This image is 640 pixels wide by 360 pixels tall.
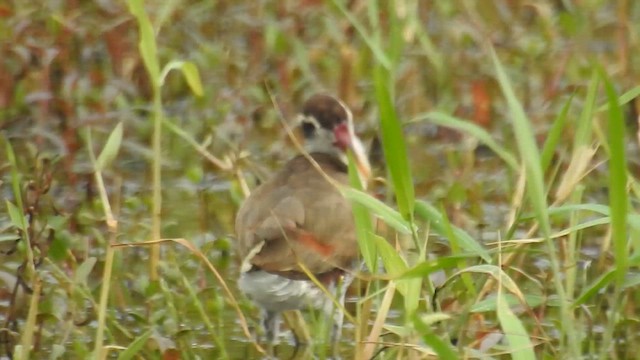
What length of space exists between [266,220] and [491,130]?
243 cm

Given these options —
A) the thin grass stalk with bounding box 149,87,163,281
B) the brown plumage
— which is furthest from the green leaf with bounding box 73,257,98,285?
the brown plumage

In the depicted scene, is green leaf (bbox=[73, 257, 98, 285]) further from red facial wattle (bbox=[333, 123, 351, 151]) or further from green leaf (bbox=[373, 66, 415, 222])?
red facial wattle (bbox=[333, 123, 351, 151])

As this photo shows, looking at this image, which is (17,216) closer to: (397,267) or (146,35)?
(146,35)

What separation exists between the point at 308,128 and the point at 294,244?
1030mm

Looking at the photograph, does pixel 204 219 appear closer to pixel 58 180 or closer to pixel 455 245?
pixel 58 180

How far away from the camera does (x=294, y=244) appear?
445 centimetres

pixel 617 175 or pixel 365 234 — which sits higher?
pixel 617 175

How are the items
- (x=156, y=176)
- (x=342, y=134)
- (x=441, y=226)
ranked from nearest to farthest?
(x=441, y=226), (x=156, y=176), (x=342, y=134)

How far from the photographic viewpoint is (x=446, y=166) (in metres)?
6.41

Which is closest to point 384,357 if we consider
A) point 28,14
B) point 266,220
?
point 266,220

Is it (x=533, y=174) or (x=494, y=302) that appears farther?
(x=494, y=302)

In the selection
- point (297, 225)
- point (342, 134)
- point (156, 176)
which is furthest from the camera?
point (342, 134)

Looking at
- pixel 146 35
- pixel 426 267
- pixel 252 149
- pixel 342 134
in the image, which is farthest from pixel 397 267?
pixel 252 149

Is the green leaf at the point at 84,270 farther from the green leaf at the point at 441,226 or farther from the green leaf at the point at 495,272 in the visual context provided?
the green leaf at the point at 495,272
